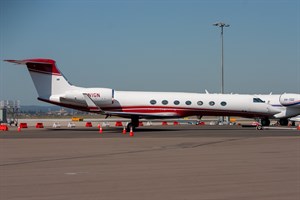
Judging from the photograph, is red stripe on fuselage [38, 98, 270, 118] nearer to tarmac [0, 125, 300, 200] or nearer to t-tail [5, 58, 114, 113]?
t-tail [5, 58, 114, 113]

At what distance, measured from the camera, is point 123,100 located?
31.4 metres

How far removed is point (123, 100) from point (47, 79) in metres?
5.42

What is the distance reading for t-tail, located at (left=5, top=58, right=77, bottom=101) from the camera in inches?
1213

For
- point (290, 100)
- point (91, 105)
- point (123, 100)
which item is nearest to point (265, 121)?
point (290, 100)

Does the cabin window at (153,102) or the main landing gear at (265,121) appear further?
the main landing gear at (265,121)

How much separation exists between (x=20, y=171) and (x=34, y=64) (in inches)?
846

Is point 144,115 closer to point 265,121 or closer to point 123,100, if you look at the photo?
point 123,100

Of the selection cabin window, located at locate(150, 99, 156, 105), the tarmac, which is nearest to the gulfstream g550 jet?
cabin window, located at locate(150, 99, 156, 105)

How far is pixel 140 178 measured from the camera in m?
9.00

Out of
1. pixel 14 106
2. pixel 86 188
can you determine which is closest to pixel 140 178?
pixel 86 188

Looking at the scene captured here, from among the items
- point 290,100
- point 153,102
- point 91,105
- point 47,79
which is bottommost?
point 91,105

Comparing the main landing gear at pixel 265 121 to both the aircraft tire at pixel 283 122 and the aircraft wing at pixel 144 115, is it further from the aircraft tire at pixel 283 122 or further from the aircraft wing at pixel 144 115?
the aircraft wing at pixel 144 115

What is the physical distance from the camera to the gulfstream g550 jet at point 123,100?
3077cm

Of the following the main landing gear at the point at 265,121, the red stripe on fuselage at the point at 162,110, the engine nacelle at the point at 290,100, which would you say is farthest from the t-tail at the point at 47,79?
the engine nacelle at the point at 290,100
